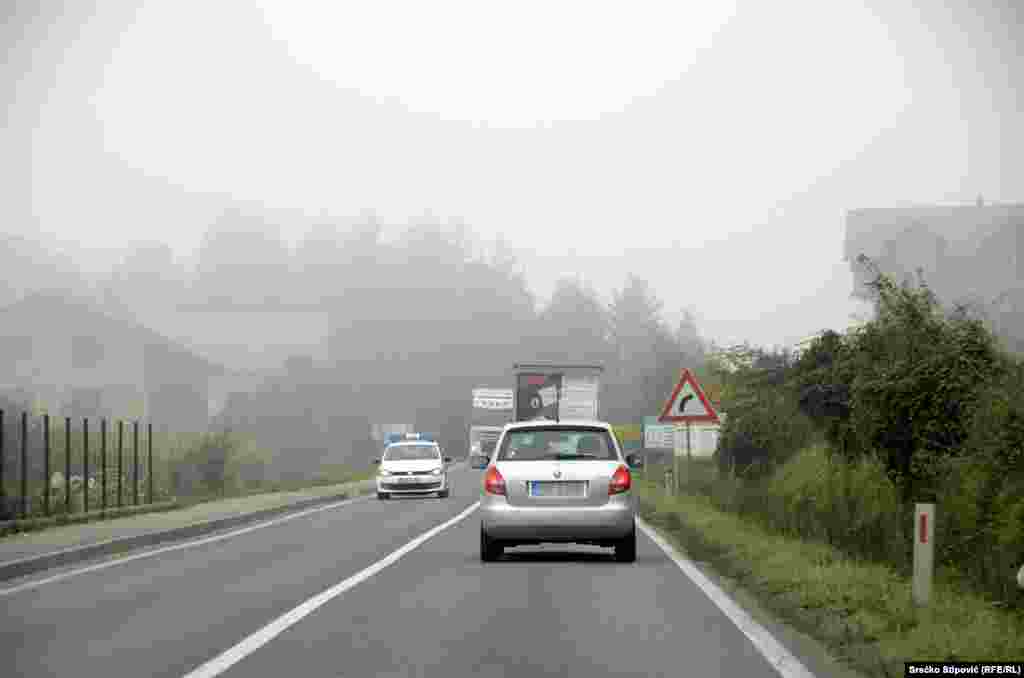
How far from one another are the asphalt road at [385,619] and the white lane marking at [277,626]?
2.2 inches

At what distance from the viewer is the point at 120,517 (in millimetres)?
28938

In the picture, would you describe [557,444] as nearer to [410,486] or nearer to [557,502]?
[557,502]

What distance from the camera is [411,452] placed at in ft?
135

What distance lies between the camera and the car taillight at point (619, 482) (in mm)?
17984

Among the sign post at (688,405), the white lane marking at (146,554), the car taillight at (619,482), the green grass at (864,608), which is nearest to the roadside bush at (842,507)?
the green grass at (864,608)

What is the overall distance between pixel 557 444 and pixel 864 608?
7429 millimetres

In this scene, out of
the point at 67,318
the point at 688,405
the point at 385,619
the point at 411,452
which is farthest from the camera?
the point at 67,318

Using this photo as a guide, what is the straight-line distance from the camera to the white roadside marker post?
11.5 metres

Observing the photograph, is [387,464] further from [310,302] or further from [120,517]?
[310,302]

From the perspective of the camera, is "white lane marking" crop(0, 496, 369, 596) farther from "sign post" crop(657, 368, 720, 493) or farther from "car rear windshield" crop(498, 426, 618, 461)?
"sign post" crop(657, 368, 720, 493)

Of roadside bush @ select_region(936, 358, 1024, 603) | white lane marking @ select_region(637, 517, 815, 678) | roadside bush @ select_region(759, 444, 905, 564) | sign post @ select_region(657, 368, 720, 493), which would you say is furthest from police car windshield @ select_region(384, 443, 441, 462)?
roadside bush @ select_region(936, 358, 1024, 603)

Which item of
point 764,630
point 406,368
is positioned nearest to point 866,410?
point 764,630

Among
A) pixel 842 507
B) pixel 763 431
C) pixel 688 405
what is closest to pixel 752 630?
pixel 842 507

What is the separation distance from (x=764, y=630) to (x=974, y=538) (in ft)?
13.5
